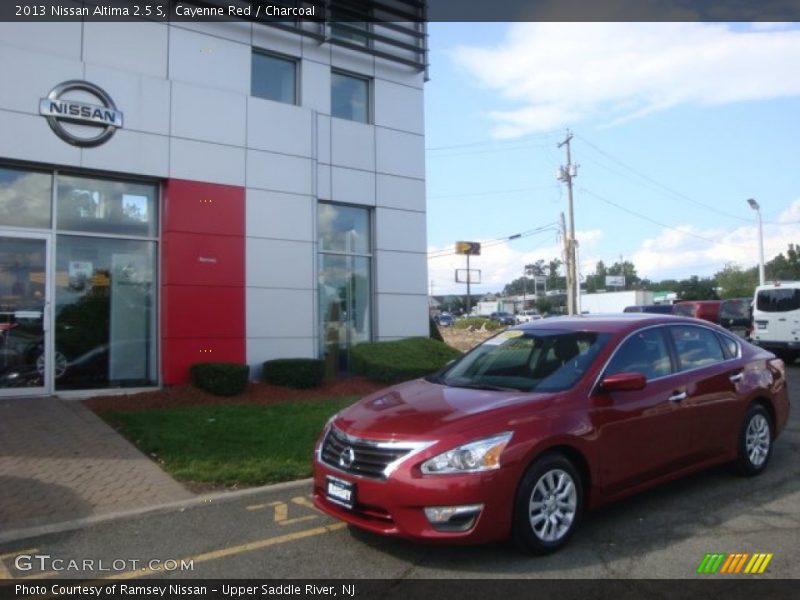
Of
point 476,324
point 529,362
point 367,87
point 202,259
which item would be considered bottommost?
point 529,362

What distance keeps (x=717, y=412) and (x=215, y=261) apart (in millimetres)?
8694

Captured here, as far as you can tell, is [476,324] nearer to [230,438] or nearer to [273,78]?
[273,78]

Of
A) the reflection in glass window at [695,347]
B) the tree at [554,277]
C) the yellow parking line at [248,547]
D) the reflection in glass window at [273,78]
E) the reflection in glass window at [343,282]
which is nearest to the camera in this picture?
the yellow parking line at [248,547]

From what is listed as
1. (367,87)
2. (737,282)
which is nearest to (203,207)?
(367,87)

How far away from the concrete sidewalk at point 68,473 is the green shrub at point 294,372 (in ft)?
11.7

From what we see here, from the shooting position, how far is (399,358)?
13062 mm

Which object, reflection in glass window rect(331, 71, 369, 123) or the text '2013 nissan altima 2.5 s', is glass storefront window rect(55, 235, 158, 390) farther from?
the text '2013 nissan altima 2.5 s'

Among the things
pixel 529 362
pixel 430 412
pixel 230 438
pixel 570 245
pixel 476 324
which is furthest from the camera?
pixel 476 324

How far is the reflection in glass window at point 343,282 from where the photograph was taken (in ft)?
44.9

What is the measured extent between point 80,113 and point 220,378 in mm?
4704

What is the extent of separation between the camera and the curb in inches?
195

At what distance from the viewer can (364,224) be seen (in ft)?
47.2

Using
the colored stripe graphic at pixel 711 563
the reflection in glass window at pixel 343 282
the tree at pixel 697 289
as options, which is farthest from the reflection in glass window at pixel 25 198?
the tree at pixel 697 289

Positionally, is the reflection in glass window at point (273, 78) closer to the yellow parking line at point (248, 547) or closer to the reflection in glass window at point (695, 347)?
the reflection in glass window at point (695, 347)
